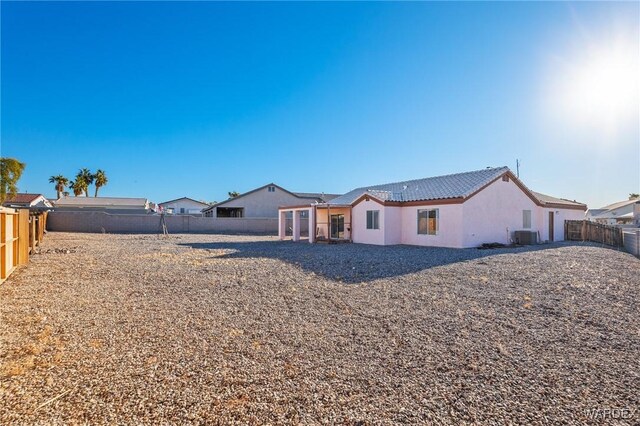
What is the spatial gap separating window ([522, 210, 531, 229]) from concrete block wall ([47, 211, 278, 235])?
22.7 m

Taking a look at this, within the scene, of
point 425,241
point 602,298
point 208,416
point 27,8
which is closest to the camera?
point 208,416

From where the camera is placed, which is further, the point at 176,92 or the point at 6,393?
the point at 176,92

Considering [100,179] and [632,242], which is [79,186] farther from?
[632,242]

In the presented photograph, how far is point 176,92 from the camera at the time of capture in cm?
1986

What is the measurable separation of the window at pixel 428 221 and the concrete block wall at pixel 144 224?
19532mm

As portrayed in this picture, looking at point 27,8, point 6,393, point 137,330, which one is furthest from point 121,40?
point 6,393

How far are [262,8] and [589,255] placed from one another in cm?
1649

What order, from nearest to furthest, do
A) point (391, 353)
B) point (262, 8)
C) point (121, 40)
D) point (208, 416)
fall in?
point (208, 416) → point (391, 353) → point (262, 8) → point (121, 40)

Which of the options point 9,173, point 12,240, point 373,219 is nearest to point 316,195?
point 373,219

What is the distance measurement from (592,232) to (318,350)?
25.2 meters

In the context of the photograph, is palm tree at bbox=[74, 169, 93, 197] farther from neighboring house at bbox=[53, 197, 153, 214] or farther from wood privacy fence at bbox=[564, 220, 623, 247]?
wood privacy fence at bbox=[564, 220, 623, 247]

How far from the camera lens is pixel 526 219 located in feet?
66.8

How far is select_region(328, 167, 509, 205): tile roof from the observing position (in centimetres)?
1806

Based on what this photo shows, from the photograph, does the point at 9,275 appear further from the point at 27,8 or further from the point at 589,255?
the point at 589,255
